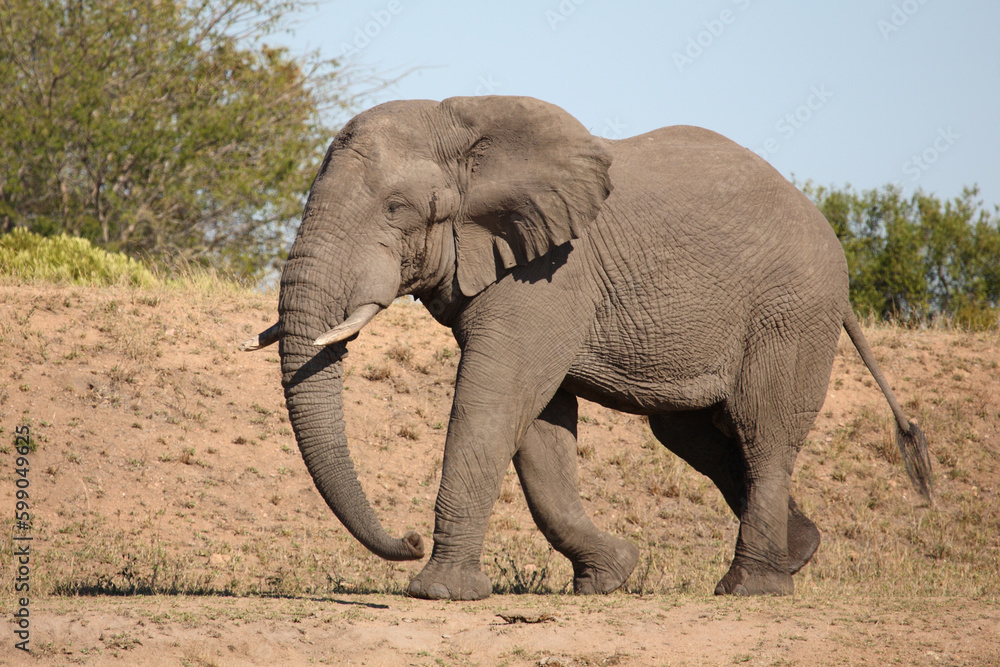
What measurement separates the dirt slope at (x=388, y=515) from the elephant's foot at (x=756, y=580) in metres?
0.30

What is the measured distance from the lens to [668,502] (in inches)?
466

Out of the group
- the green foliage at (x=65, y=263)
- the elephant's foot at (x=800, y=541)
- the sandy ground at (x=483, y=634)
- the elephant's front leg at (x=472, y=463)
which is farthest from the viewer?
the green foliage at (x=65, y=263)

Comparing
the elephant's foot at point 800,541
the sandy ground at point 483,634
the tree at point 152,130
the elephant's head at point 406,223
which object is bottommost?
the sandy ground at point 483,634

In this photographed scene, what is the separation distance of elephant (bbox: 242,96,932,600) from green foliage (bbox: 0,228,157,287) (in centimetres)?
805

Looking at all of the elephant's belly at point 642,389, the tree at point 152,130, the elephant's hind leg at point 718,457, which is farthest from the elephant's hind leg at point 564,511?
the tree at point 152,130

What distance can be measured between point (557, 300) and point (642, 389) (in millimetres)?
1003

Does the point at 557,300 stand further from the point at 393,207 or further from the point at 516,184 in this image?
the point at 393,207

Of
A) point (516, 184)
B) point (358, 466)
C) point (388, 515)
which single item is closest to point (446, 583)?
point (516, 184)

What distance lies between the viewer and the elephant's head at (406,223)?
6168 mm

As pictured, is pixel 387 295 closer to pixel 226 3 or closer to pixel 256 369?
pixel 256 369

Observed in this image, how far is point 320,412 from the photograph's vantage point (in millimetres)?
6250

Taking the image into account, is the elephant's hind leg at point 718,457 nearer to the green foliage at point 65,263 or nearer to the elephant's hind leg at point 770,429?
the elephant's hind leg at point 770,429

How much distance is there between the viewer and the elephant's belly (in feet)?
23.6

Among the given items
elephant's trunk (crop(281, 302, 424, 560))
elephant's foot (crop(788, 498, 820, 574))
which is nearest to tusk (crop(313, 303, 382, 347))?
elephant's trunk (crop(281, 302, 424, 560))
